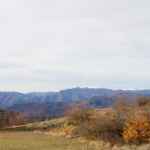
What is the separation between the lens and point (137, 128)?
53.8m

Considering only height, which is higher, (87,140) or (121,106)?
(121,106)

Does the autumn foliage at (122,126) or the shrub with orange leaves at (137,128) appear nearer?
the shrub with orange leaves at (137,128)

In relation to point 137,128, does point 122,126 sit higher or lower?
higher

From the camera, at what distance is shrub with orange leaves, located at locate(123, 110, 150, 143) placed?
52188mm

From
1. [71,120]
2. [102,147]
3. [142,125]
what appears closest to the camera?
[102,147]

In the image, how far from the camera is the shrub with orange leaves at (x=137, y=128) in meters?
52.2

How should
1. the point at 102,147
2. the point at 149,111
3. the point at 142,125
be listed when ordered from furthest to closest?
the point at 149,111 → the point at 142,125 → the point at 102,147

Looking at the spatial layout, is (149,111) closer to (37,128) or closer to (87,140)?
(87,140)

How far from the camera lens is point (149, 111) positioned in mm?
58219

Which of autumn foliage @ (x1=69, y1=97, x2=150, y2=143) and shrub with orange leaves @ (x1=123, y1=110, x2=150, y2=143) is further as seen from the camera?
autumn foliage @ (x1=69, y1=97, x2=150, y2=143)

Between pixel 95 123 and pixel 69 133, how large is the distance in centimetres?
888

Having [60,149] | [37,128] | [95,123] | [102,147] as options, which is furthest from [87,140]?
[37,128]

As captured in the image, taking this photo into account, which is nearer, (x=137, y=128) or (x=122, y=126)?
(x=137, y=128)

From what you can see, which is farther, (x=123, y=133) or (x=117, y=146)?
(x=123, y=133)
